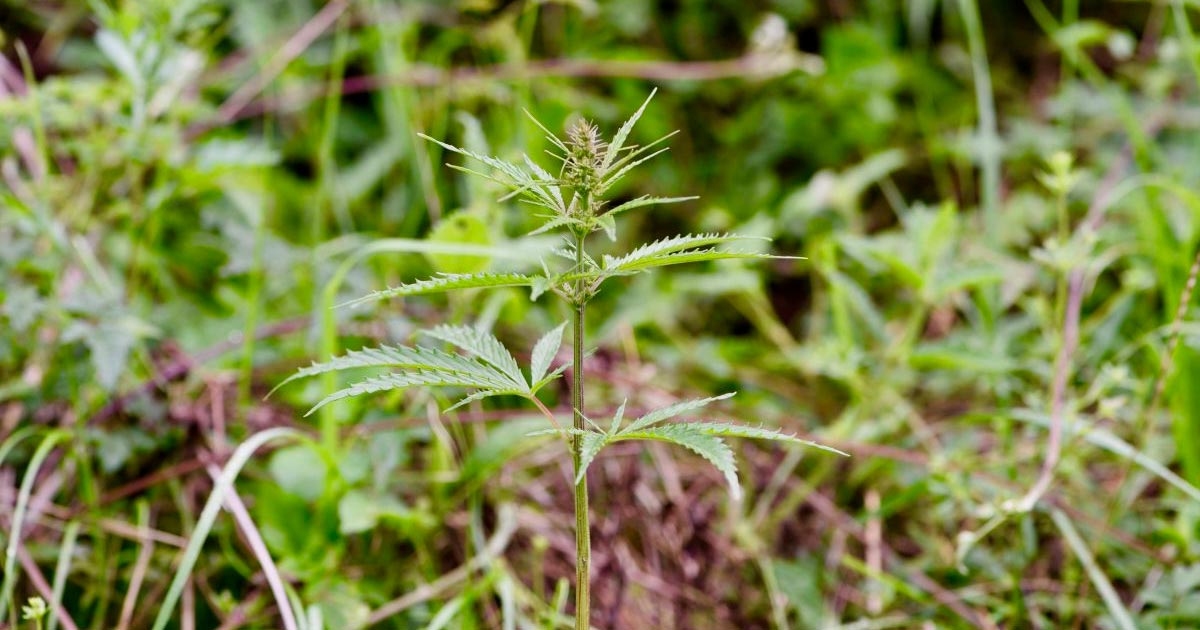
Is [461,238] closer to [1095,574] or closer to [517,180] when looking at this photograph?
[517,180]

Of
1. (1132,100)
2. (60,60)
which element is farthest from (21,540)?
(1132,100)

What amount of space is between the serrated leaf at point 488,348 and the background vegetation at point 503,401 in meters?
0.40

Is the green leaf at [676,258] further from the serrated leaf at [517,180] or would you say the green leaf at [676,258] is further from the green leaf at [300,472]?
the green leaf at [300,472]

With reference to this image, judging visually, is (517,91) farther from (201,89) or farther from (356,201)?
(201,89)

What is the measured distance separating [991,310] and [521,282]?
1.13 m

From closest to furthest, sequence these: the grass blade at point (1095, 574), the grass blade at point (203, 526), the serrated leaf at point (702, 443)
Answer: the serrated leaf at point (702, 443) < the grass blade at point (203, 526) < the grass blade at point (1095, 574)

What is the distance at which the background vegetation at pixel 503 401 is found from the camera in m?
1.35

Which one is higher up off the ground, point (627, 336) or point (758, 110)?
point (758, 110)

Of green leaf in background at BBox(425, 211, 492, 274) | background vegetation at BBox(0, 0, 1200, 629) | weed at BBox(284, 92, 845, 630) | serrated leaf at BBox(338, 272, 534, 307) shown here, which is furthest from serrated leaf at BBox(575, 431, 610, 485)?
green leaf in background at BBox(425, 211, 492, 274)

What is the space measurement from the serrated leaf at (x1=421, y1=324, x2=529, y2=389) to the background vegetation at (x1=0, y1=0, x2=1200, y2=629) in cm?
40

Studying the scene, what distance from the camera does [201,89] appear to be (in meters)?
2.18

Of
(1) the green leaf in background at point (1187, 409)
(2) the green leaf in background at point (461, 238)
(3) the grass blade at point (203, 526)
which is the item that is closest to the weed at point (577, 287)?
(3) the grass blade at point (203, 526)

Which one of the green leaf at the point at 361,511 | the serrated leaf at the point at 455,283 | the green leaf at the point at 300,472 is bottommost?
the green leaf at the point at 361,511

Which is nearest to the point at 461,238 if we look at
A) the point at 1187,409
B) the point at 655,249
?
the point at 655,249
